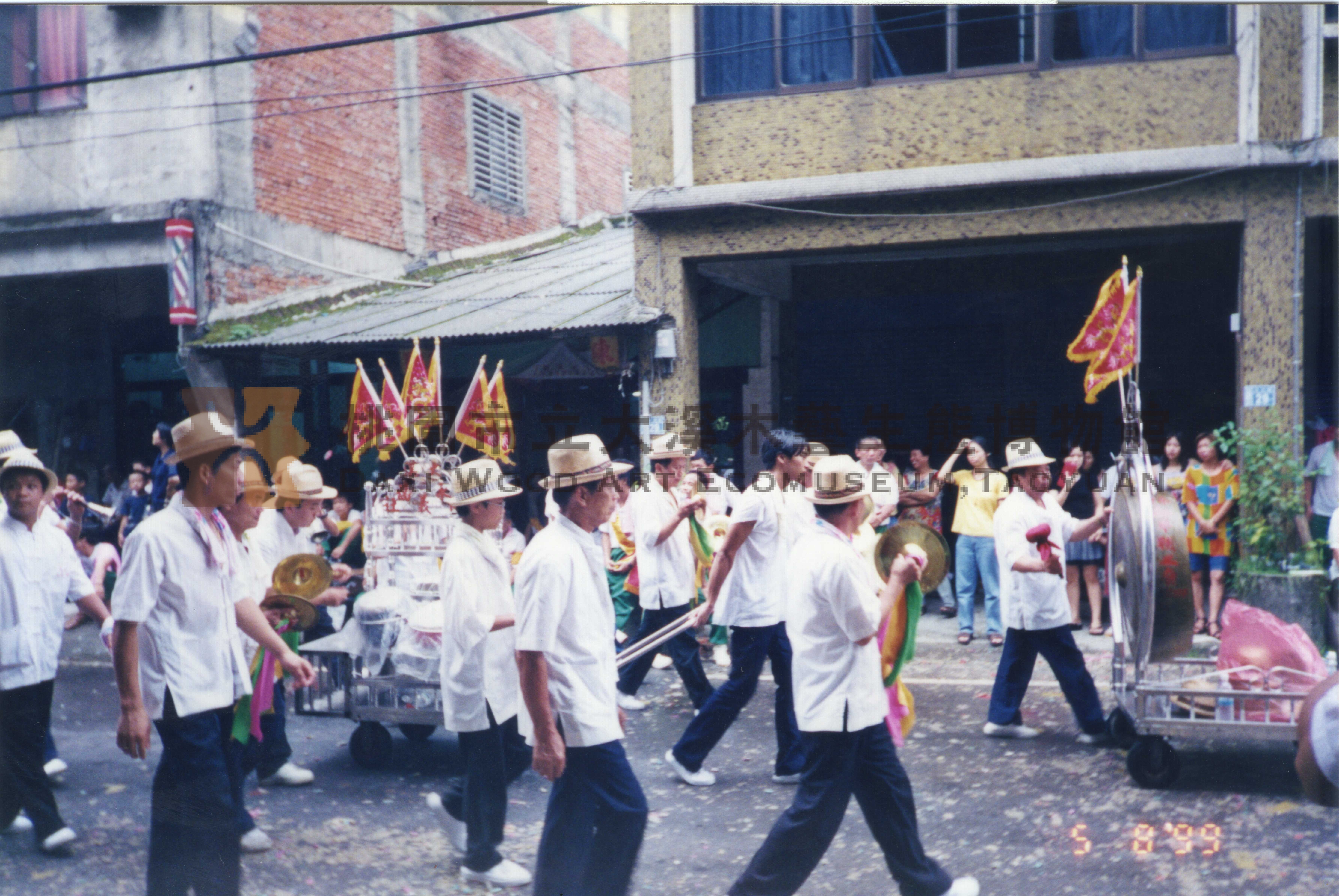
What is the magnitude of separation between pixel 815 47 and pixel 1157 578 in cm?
717

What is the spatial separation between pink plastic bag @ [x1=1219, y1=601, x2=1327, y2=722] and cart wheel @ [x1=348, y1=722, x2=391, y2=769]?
15.3 ft

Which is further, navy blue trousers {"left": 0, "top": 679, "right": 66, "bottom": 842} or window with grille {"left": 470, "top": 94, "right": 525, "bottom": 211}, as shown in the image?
window with grille {"left": 470, "top": 94, "right": 525, "bottom": 211}

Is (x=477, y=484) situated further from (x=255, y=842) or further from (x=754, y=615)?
(x=255, y=842)

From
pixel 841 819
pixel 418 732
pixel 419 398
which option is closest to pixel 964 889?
pixel 841 819

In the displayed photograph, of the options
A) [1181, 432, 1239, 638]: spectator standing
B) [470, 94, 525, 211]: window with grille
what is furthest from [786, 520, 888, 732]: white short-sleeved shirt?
[470, 94, 525, 211]: window with grille

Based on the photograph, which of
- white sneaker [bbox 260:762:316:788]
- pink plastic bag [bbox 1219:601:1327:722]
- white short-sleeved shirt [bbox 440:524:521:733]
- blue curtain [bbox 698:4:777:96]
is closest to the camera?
white short-sleeved shirt [bbox 440:524:521:733]

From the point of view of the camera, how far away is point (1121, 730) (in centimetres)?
593

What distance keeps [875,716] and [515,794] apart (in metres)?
2.45

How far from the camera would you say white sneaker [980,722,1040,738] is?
6.25 meters

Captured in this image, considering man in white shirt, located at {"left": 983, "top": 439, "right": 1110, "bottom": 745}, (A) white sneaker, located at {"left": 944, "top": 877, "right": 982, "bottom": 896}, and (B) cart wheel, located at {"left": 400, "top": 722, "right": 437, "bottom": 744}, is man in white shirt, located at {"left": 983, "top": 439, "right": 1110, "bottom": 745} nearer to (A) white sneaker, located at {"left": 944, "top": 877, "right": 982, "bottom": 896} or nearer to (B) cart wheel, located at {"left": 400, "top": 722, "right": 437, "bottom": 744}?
(A) white sneaker, located at {"left": 944, "top": 877, "right": 982, "bottom": 896}

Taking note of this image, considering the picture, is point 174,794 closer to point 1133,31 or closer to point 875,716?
point 875,716

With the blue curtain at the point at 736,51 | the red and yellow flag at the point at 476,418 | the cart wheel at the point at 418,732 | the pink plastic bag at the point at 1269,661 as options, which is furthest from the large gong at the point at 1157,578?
the blue curtain at the point at 736,51

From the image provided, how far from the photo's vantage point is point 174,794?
12.1ft

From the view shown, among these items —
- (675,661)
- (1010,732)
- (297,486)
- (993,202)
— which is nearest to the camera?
(297,486)
